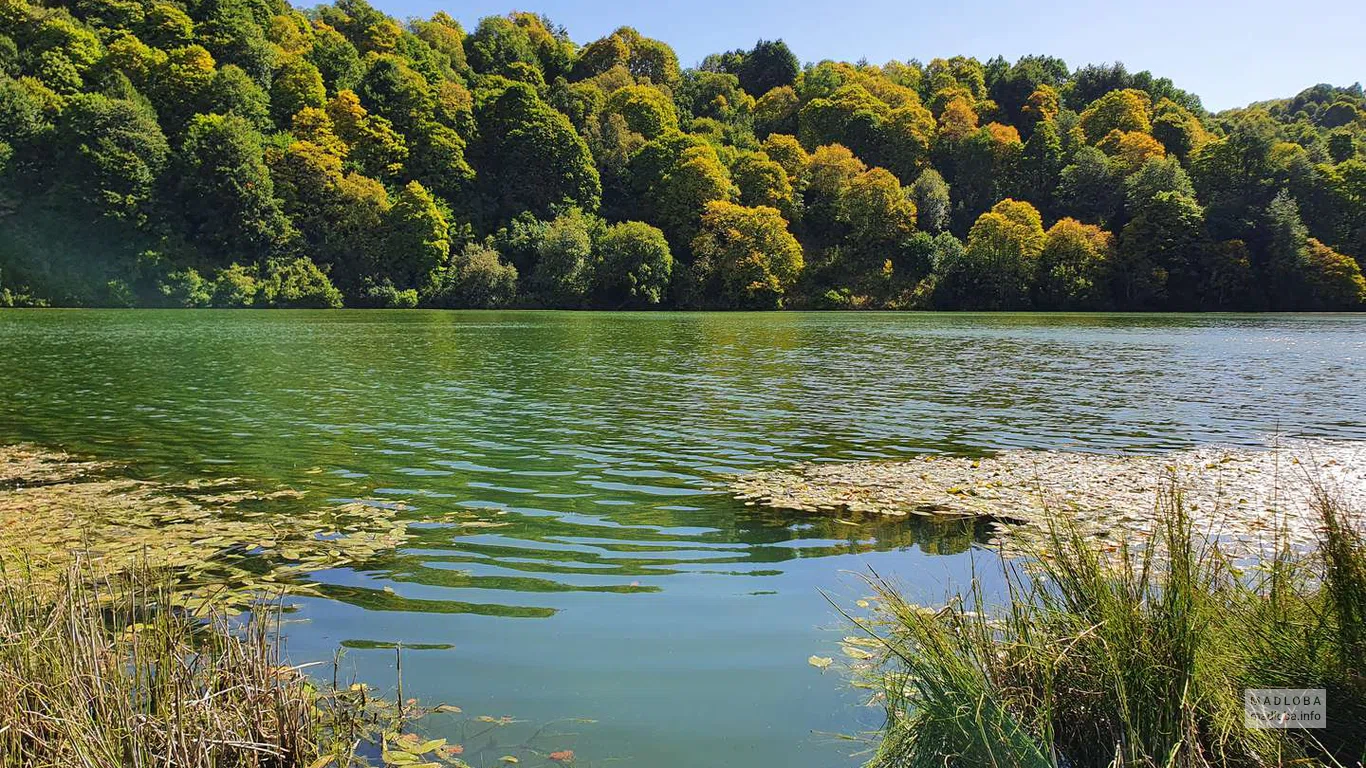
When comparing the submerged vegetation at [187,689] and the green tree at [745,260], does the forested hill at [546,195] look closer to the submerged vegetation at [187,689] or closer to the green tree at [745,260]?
the green tree at [745,260]

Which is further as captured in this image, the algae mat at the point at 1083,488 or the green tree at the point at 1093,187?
the green tree at the point at 1093,187

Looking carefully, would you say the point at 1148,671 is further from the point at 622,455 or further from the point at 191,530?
the point at 622,455

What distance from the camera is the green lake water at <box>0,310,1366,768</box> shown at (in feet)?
18.9

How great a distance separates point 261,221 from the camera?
77.8m

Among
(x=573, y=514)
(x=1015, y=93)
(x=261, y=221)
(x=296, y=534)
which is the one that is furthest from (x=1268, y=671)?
(x=1015, y=93)

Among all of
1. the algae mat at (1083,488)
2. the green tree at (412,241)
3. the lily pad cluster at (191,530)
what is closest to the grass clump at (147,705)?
the lily pad cluster at (191,530)

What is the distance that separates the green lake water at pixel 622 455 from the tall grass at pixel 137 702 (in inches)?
55.7

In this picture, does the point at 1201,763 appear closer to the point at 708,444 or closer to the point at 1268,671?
the point at 1268,671

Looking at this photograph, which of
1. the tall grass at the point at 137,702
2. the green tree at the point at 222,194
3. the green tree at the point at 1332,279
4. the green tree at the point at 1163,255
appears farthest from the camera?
the green tree at the point at 1163,255

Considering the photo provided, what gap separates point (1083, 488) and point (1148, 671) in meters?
7.71

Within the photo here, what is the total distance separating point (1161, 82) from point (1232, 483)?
139 metres

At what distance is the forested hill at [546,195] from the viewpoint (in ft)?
243

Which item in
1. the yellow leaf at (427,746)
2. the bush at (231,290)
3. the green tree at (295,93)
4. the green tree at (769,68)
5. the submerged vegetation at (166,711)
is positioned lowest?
the yellow leaf at (427,746)

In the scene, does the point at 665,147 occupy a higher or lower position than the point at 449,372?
higher
